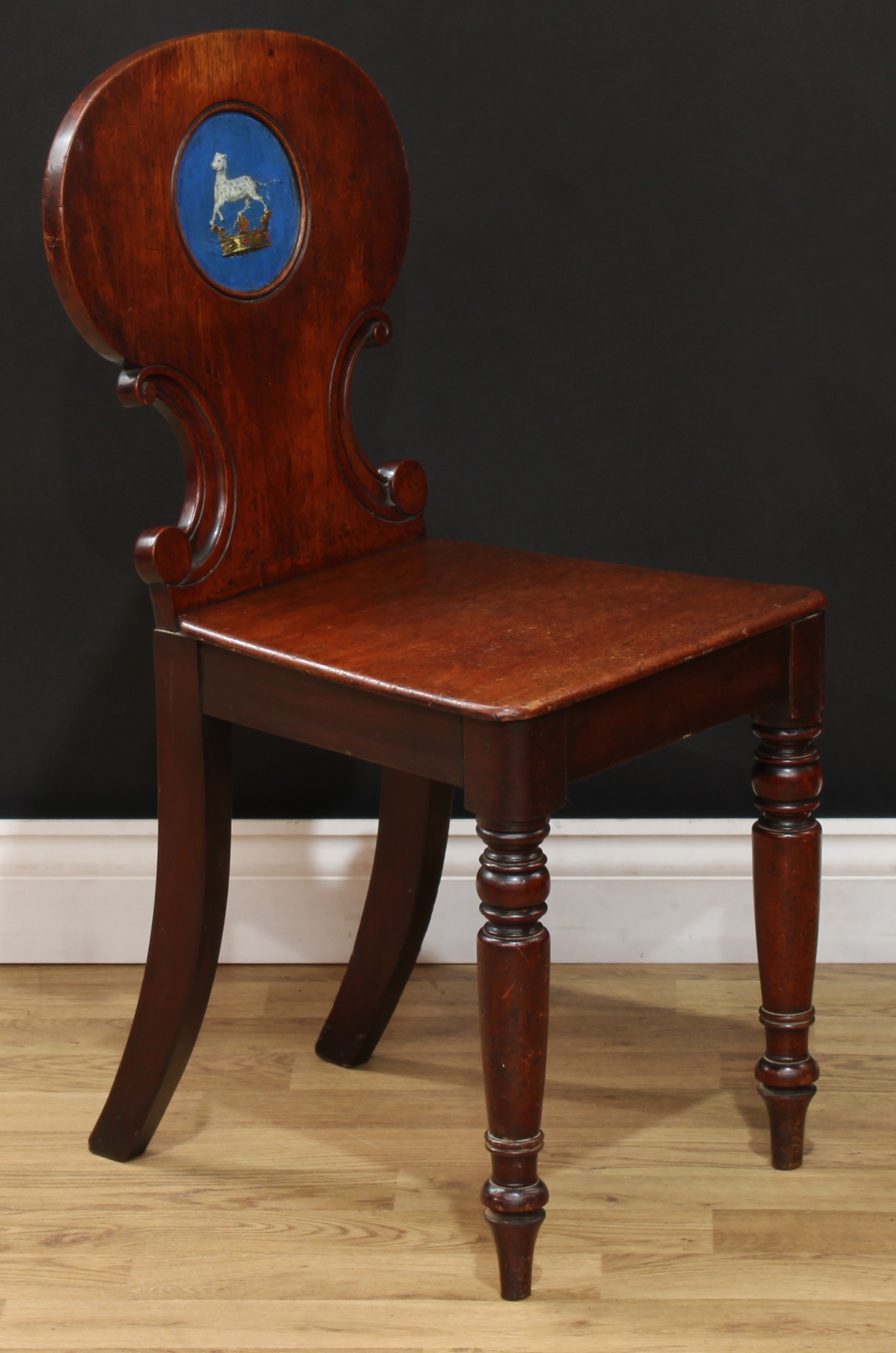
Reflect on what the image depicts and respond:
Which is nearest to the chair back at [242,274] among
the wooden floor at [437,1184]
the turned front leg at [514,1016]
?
the turned front leg at [514,1016]

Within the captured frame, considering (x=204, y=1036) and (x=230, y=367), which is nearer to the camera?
(x=230, y=367)

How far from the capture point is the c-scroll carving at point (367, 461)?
4.55 ft

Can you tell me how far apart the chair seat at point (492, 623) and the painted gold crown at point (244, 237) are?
0.29 m

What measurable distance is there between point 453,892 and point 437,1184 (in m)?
0.45

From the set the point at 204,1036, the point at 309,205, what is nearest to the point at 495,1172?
the point at 204,1036

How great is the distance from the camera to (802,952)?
1.31m

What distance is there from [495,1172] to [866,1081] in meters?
0.51

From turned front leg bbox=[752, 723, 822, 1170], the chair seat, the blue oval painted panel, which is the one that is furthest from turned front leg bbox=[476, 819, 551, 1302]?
the blue oval painted panel

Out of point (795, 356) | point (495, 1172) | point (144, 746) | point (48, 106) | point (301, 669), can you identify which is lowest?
point (495, 1172)

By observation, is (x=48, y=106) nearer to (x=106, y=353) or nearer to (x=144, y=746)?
(x=106, y=353)

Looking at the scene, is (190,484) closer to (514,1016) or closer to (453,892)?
(514,1016)

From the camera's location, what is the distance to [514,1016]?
1099 mm

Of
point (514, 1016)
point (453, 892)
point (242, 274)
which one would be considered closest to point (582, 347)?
point (242, 274)

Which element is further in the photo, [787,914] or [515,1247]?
[787,914]
